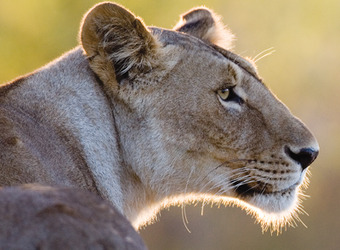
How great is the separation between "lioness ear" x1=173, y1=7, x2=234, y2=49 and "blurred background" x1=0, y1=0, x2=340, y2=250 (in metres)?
6.64

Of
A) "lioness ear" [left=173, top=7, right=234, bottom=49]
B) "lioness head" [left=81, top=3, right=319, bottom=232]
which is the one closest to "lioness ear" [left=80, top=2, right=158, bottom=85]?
"lioness head" [left=81, top=3, right=319, bottom=232]

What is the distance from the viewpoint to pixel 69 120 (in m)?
4.59

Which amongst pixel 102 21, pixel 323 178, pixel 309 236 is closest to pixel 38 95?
pixel 102 21

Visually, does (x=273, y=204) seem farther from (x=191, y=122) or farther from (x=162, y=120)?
(x=162, y=120)

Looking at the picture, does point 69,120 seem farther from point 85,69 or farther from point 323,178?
point 323,178

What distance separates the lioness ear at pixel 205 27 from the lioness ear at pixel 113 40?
0.69 meters

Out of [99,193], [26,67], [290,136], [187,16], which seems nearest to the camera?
[99,193]

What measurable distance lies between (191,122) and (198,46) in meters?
0.44

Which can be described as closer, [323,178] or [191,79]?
[191,79]

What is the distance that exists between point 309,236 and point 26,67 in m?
4.55

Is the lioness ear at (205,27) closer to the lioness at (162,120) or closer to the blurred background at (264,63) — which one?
the lioness at (162,120)

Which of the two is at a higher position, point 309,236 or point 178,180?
point 309,236

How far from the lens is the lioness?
4.65 m

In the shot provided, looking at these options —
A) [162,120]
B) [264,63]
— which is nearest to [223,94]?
[162,120]
